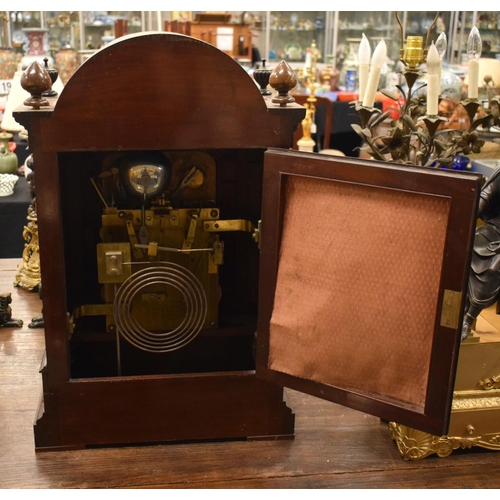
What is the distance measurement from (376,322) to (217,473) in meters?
0.38

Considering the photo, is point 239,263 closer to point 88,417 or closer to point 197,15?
point 88,417

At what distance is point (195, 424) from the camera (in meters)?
1.28

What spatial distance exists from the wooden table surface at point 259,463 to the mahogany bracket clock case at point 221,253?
36 millimetres

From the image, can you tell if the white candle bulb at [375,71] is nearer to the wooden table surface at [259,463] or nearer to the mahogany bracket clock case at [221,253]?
the mahogany bracket clock case at [221,253]

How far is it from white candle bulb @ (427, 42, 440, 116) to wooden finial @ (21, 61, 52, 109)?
2.31 ft

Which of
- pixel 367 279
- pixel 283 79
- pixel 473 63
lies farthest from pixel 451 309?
pixel 473 63

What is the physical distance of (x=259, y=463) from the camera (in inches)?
48.2

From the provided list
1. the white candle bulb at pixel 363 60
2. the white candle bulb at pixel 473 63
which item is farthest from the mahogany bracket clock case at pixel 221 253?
the white candle bulb at pixel 473 63

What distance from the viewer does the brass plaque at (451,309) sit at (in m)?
1.00

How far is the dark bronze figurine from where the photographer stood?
3.91ft

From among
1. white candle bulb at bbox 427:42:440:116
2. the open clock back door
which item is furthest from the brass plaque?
white candle bulb at bbox 427:42:440:116

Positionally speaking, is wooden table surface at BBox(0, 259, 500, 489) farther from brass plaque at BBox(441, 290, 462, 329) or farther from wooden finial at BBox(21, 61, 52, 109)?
wooden finial at BBox(21, 61, 52, 109)

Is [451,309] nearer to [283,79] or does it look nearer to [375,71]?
[283,79]

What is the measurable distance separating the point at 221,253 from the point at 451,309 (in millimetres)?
488
